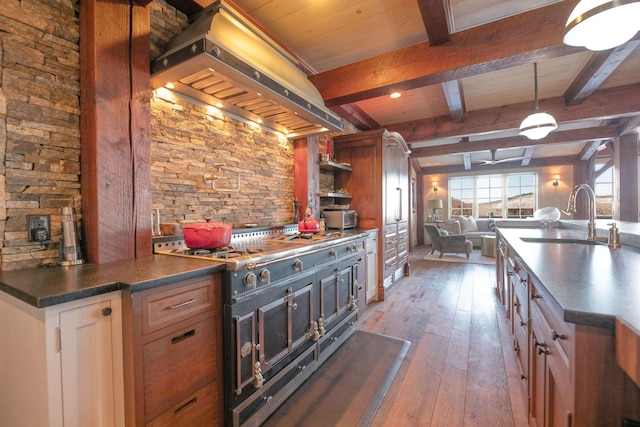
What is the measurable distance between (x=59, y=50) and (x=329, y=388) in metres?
2.46

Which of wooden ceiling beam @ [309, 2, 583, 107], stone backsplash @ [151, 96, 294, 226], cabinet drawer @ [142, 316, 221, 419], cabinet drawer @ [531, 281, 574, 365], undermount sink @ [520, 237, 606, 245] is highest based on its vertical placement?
wooden ceiling beam @ [309, 2, 583, 107]

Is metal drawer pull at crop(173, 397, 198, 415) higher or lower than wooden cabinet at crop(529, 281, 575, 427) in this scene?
lower

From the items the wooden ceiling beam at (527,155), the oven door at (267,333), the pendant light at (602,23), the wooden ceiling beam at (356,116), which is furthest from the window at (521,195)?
the oven door at (267,333)

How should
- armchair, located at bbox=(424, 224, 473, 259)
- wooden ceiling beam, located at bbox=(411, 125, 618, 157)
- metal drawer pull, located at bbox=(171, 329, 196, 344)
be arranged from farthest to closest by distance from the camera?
1. armchair, located at bbox=(424, 224, 473, 259)
2. wooden ceiling beam, located at bbox=(411, 125, 618, 157)
3. metal drawer pull, located at bbox=(171, 329, 196, 344)

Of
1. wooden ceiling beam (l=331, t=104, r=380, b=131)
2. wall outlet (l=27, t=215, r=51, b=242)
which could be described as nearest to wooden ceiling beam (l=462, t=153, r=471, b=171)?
wooden ceiling beam (l=331, t=104, r=380, b=131)

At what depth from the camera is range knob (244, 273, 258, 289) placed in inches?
55.6

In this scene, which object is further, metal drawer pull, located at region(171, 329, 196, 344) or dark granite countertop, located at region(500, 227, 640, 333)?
metal drawer pull, located at region(171, 329, 196, 344)

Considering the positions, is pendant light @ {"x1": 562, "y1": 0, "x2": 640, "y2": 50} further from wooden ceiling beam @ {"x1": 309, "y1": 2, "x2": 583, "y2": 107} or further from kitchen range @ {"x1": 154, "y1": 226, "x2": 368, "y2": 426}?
kitchen range @ {"x1": 154, "y1": 226, "x2": 368, "y2": 426}

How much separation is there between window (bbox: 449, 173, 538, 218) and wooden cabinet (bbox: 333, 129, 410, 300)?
6268 millimetres

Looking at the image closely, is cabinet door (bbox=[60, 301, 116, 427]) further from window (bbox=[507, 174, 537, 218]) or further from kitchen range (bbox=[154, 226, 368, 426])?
window (bbox=[507, 174, 537, 218])

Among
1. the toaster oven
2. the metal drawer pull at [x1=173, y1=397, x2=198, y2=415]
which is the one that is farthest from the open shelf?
the metal drawer pull at [x1=173, y1=397, x2=198, y2=415]

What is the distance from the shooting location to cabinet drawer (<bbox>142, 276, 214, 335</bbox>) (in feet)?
3.54

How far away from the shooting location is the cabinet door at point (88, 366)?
95cm

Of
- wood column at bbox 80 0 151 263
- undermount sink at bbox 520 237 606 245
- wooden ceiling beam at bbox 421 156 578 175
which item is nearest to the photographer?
wood column at bbox 80 0 151 263
